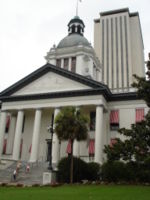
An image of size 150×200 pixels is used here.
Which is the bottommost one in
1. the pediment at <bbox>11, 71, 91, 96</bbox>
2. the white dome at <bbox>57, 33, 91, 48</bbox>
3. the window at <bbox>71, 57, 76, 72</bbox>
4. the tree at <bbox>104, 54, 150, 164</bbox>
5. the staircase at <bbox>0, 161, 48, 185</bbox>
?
the staircase at <bbox>0, 161, 48, 185</bbox>

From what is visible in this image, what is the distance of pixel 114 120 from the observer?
33750 mm

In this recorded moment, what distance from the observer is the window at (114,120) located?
33.8 metres

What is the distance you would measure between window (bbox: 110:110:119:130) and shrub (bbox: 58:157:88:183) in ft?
31.7

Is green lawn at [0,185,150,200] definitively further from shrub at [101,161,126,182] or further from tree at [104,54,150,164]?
shrub at [101,161,126,182]

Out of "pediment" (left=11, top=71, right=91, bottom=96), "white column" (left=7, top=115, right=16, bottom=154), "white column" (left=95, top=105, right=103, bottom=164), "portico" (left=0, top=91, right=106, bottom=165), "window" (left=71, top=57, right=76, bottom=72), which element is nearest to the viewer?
"white column" (left=95, top=105, right=103, bottom=164)

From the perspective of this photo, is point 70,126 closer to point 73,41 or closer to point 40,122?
point 40,122

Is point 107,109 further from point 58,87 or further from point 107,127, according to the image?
point 58,87

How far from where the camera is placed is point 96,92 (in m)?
32.8

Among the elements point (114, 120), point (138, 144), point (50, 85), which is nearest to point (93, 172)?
point (114, 120)

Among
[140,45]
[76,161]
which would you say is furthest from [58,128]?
[140,45]

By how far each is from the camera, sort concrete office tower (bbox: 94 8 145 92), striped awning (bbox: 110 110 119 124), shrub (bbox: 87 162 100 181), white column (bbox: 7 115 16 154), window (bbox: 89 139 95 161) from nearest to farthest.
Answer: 1. shrub (bbox: 87 162 100 181)
2. window (bbox: 89 139 95 161)
3. striped awning (bbox: 110 110 119 124)
4. white column (bbox: 7 115 16 154)
5. concrete office tower (bbox: 94 8 145 92)

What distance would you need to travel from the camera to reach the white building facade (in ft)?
107

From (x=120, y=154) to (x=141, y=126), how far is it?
2.26 metres

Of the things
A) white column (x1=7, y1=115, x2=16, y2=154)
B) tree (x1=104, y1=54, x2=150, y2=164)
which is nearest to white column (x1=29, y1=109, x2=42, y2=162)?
white column (x1=7, y1=115, x2=16, y2=154)
